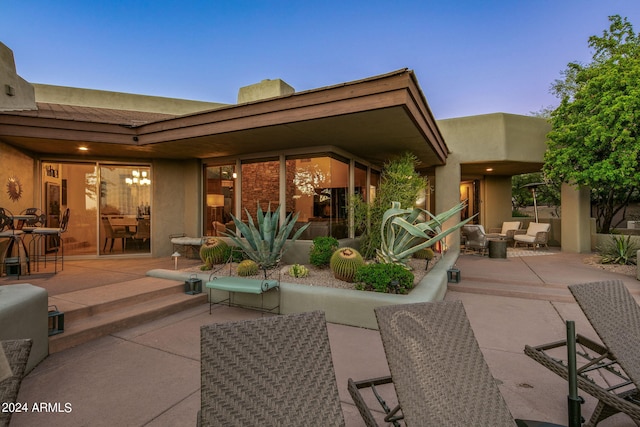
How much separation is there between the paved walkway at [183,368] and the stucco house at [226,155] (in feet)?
9.88

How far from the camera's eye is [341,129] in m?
5.45

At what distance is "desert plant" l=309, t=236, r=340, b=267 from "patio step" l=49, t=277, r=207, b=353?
2040mm

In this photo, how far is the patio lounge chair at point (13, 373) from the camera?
1.18 metres

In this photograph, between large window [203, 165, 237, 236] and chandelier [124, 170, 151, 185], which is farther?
chandelier [124, 170, 151, 185]

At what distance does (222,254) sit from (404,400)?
17.0ft

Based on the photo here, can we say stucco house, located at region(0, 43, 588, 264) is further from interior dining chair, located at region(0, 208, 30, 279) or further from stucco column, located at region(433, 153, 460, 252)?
interior dining chair, located at region(0, 208, 30, 279)

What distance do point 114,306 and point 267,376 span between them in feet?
11.4

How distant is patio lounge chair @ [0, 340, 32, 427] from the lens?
1.18 meters

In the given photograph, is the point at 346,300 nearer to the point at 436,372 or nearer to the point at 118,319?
the point at 436,372

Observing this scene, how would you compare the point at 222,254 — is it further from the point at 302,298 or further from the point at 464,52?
the point at 464,52

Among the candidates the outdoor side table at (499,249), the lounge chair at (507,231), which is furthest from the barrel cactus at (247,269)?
the lounge chair at (507,231)

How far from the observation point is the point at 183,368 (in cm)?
279

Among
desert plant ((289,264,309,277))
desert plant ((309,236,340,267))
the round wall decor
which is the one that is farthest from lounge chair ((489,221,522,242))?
the round wall decor

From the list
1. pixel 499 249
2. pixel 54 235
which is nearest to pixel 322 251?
pixel 499 249
